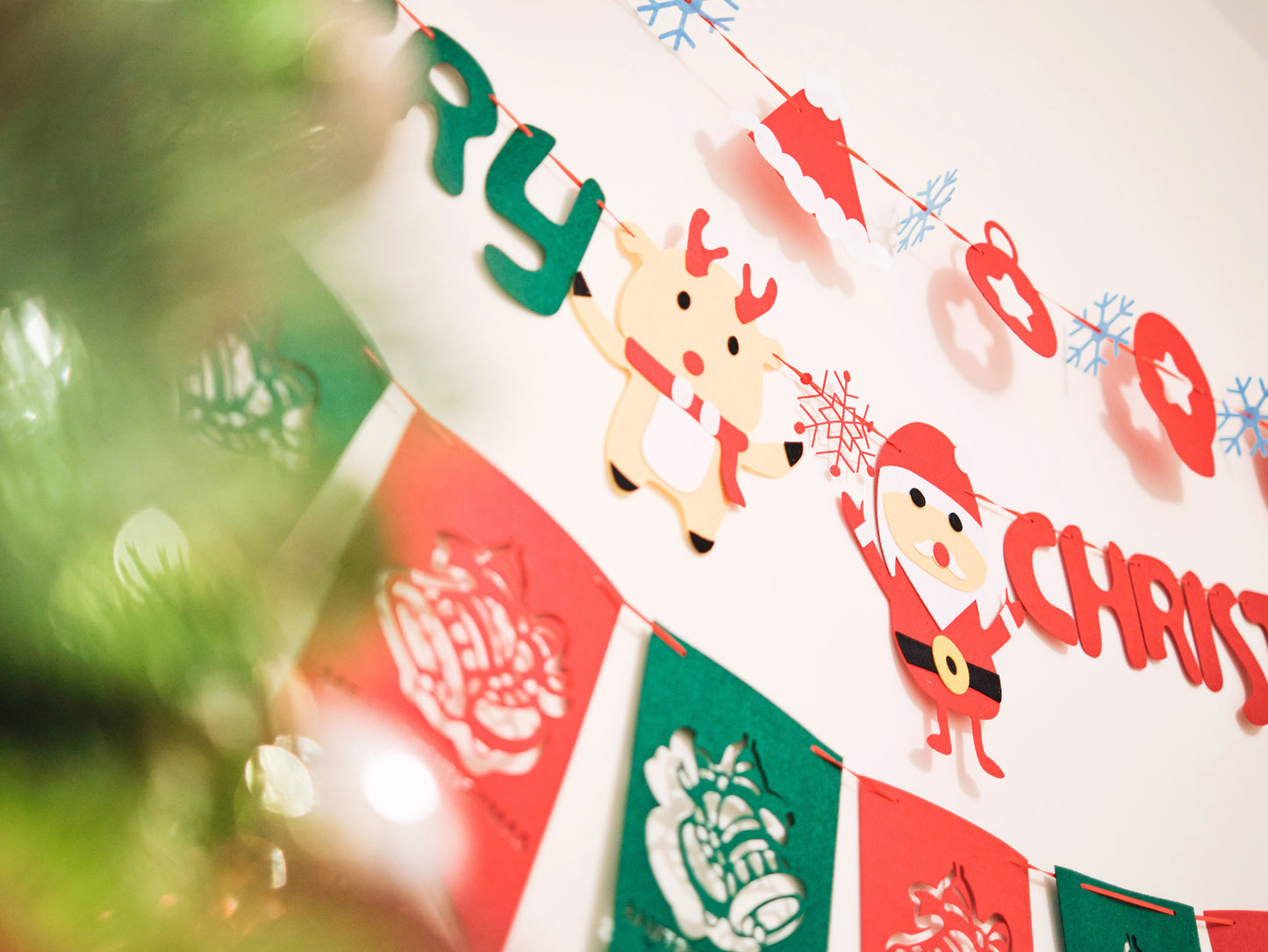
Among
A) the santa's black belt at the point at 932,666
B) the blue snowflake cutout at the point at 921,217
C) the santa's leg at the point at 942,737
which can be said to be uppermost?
the blue snowflake cutout at the point at 921,217

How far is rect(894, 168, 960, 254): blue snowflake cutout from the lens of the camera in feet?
3.76

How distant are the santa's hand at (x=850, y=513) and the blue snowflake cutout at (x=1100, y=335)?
0.62 metres

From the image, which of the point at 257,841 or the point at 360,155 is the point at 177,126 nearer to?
the point at 360,155

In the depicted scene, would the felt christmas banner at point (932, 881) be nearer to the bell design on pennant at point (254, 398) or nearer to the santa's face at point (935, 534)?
the santa's face at point (935, 534)

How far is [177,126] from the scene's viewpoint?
31 centimetres

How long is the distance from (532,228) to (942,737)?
672 millimetres

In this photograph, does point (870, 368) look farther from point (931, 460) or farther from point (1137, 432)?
point (1137, 432)

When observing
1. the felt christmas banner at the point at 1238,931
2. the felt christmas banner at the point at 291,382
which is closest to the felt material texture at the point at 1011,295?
the felt christmas banner at the point at 1238,931

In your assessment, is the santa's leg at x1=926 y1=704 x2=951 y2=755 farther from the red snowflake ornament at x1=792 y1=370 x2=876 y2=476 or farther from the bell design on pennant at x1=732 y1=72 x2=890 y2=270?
the bell design on pennant at x1=732 y1=72 x2=890 y2=270

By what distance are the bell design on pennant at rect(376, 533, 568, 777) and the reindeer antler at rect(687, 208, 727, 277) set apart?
0.40m

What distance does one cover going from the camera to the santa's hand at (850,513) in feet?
3.12

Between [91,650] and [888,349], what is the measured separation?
39.7 inches

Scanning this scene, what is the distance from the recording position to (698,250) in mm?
930

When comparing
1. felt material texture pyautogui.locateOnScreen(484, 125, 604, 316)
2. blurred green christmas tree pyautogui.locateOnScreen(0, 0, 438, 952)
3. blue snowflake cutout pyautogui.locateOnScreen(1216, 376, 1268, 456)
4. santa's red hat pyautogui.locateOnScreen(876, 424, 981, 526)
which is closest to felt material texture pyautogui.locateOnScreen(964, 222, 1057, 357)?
santa's red hat pyautogui.locateOnScreen(876, 424, 981, 526)
